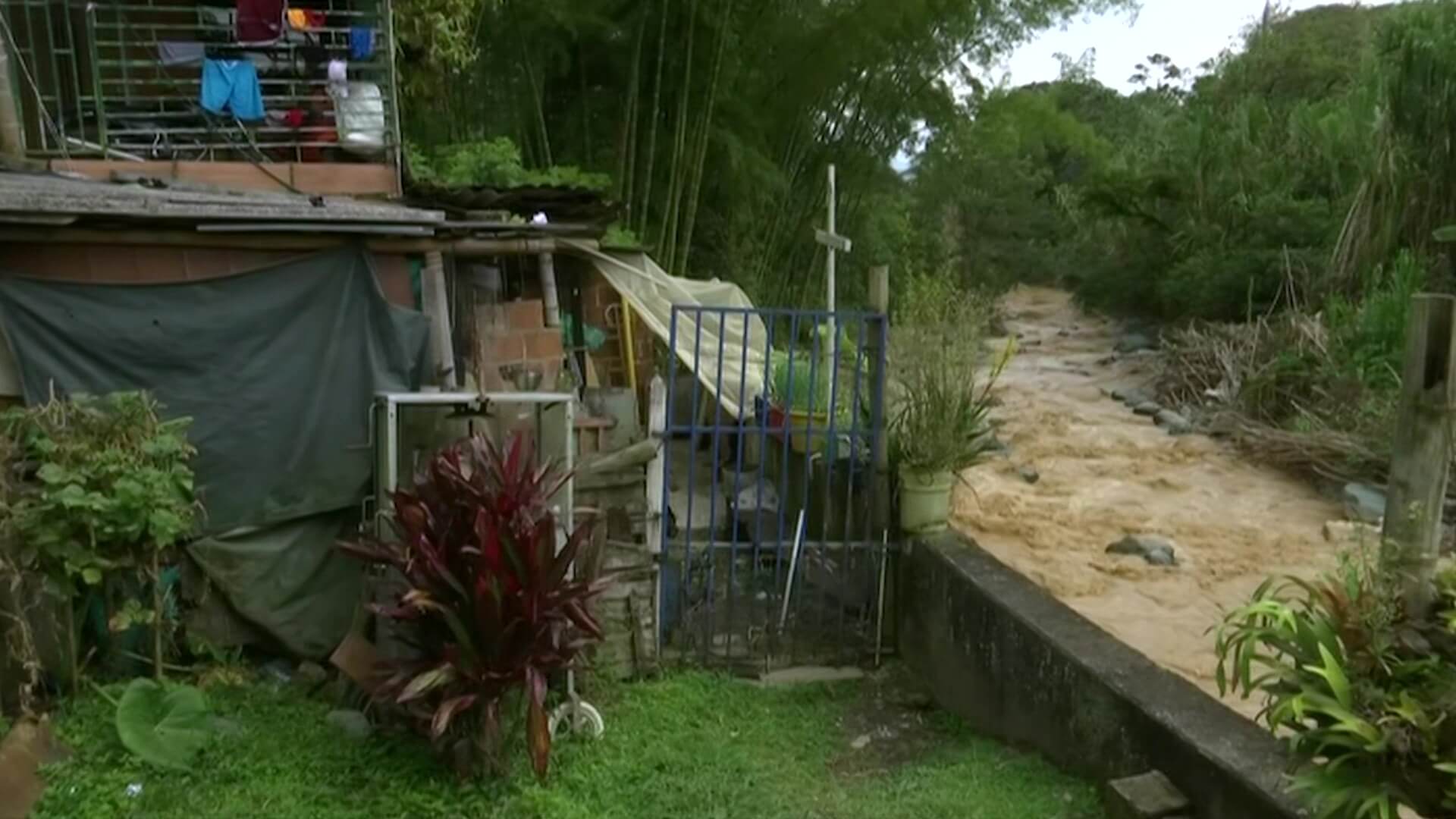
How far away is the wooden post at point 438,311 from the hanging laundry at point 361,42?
69.4 inches

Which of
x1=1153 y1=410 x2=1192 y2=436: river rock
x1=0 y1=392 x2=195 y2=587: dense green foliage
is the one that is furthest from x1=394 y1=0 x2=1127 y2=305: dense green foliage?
x1=1153 y1=410 x2=1192 y2=436: river rock

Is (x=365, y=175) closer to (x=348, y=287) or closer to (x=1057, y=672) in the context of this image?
(x=348, y=287)

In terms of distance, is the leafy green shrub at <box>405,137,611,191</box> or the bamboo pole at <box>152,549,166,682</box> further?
the leafy green shrub at <box>405,137,611,191</box>

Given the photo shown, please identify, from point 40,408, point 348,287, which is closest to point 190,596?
point 40,408

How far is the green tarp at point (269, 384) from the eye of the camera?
4141mm

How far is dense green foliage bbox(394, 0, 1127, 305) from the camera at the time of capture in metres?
7.11

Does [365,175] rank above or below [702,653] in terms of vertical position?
above

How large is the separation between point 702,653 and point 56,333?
280 cm

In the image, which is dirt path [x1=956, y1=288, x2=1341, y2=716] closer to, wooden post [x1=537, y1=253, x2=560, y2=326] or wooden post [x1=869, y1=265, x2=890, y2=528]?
wooden post [x1=869, y1=265, x2=890, y2=528]

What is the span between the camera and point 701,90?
7.55 m

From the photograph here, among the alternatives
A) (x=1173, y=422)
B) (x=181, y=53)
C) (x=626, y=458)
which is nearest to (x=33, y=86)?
(x=181, y=53)

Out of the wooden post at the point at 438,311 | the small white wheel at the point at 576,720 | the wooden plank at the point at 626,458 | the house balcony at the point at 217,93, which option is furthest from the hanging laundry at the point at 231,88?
the small white wheel at the point at 576,720

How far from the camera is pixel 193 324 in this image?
167 inches

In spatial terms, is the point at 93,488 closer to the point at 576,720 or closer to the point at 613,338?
the point at 576,720
